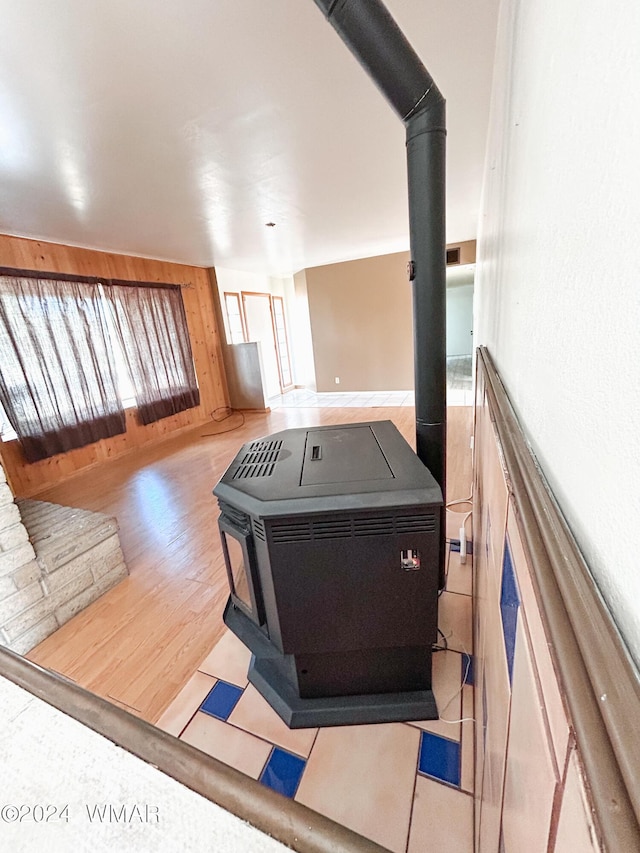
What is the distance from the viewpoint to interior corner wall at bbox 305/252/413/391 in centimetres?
594

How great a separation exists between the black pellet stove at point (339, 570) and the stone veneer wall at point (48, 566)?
40.7 inches

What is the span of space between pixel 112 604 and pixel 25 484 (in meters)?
2.30

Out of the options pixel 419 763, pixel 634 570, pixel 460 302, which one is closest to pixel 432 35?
pixel 634 570

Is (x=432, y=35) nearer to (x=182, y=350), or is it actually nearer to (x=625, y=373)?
(x=625, y=373)

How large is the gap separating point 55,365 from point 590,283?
14.3ft

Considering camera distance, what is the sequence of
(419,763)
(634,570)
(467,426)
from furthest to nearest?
(467,426) → (419,763) → (634,570)

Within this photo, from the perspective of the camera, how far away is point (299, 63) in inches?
59.5

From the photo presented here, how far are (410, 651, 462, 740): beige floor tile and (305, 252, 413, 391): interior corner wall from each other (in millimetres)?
5125

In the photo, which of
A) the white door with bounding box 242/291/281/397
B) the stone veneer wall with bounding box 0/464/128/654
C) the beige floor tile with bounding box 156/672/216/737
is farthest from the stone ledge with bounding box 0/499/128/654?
the white door with bounding box 242/291/281/397

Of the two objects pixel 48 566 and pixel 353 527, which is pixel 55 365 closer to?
pixel 48 566

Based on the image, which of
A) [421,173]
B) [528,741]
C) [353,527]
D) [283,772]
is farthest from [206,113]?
[283,772]

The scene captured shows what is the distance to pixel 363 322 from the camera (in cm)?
625

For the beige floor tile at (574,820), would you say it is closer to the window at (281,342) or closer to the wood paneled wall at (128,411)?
the wood paneled wall at (128,411)

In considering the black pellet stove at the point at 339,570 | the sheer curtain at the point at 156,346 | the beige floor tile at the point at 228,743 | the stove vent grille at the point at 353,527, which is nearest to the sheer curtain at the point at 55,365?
the sheer curtain at the point at 156,346
